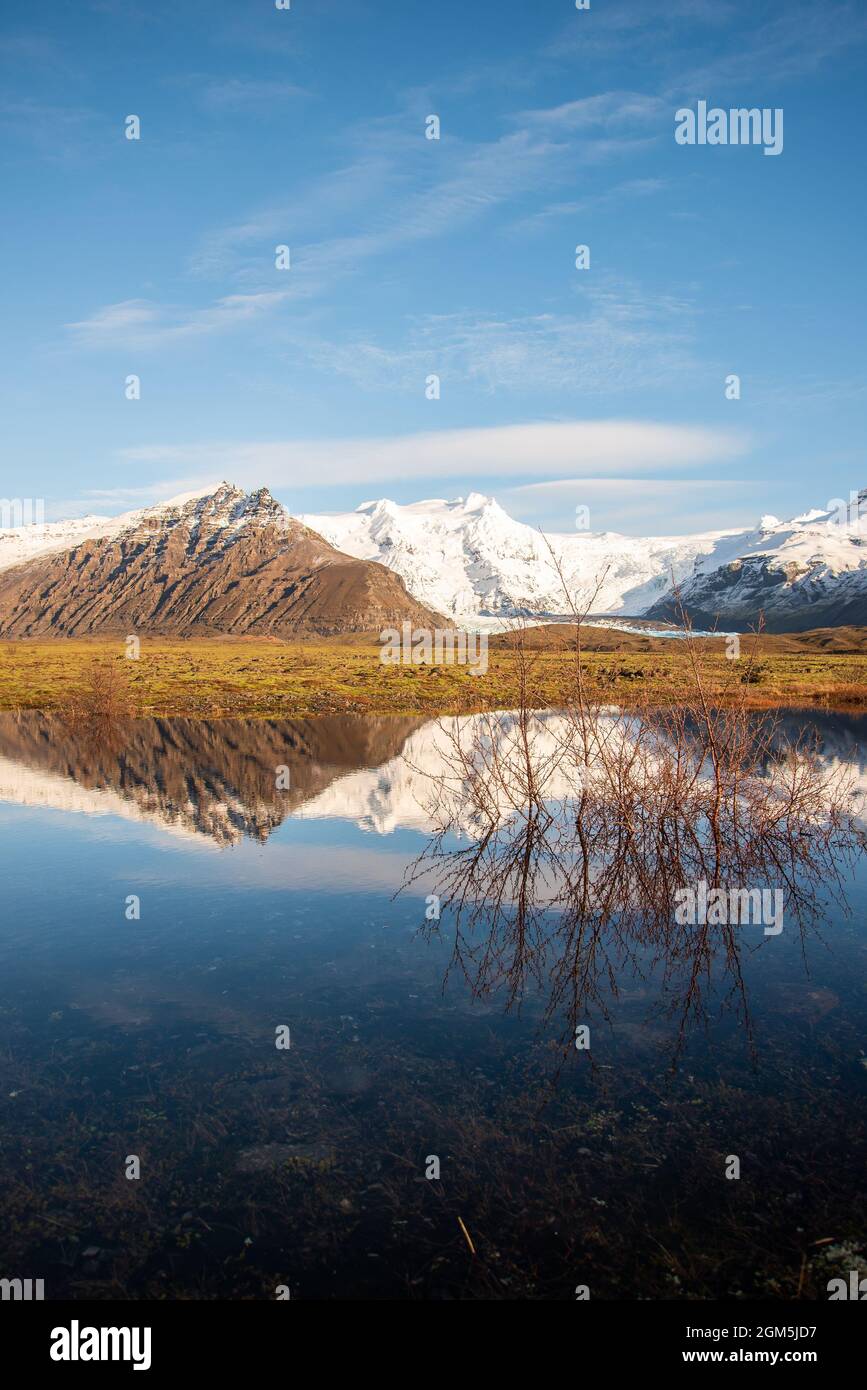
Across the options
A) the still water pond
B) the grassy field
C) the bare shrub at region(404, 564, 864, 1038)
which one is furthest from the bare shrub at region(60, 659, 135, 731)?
the still water pond

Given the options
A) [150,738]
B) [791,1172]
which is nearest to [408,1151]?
[791,1172]

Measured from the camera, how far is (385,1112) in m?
10.8

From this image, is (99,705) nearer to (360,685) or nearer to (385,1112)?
(360,685)

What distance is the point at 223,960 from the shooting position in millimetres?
16109

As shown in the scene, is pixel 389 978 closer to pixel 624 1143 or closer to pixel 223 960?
pixel 223 960

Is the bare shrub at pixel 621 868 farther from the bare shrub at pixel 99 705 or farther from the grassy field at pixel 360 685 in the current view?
the bare shrub at pixel 99 705

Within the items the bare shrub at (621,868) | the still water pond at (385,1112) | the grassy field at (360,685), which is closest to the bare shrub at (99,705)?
the grassy field at (360,685)

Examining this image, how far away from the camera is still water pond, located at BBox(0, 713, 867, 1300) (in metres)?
8.29

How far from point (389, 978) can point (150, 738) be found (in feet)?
117

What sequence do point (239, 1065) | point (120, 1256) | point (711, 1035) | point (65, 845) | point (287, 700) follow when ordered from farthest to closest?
point (287, 700) < point (65, 845) < point (711, 1035) < point (239, 1065) < point (120, 1256)

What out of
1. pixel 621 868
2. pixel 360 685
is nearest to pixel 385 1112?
pixel 621 868

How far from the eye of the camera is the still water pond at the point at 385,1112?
8.29m

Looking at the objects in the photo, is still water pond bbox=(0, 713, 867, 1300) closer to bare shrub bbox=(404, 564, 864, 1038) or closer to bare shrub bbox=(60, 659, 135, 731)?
bare shrub bbox=(404, 564, 864, 1038)

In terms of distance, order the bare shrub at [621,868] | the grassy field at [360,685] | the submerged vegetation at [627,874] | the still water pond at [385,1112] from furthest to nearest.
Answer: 1. the grassy field at [360,685]
2. the bare shrub at [621,868]
3. the submerged vegetation at [627,874]
4. the still water pond at [385,1112]
